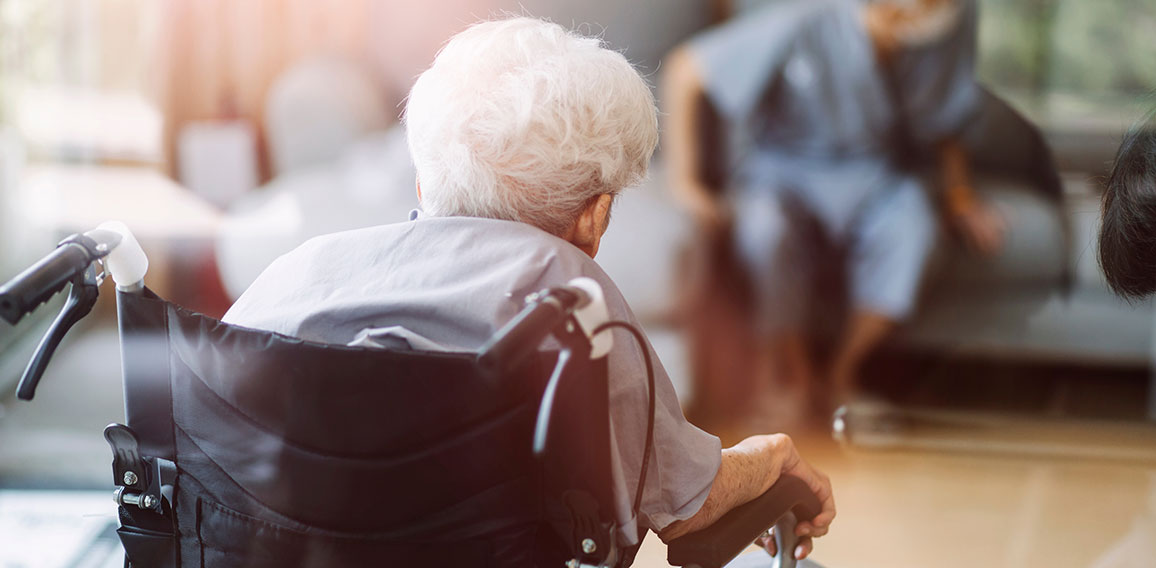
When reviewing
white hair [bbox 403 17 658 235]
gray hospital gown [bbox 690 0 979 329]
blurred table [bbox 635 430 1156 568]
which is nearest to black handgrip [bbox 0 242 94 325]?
white hair [bbox 403 17 658 235]

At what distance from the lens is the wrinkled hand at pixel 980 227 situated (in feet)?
7.70

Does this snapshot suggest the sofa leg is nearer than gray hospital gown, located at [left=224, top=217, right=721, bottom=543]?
No

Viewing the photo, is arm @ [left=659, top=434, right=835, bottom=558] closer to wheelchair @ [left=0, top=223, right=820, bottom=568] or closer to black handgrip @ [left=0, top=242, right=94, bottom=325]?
wheelchair @ [left=0, top=223, right=820, bottom=568]

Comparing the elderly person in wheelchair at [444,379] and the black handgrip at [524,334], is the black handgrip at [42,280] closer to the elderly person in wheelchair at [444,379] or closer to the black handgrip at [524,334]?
the elderly person in wheelchair at [444,379]

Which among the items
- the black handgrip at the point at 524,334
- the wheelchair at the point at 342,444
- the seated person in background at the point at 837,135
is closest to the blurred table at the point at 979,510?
the seated person in background at the point at 837,135

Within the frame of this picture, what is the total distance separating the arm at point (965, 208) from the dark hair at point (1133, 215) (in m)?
1.37

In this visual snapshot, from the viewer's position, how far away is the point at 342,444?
0.76 metres

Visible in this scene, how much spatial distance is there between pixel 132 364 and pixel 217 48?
5.64 ft

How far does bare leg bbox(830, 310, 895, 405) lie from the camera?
2.40m

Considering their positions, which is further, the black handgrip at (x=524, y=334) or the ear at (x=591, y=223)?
the ear at (x=591, y=223)

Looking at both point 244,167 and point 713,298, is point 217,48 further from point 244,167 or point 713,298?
point 713,298

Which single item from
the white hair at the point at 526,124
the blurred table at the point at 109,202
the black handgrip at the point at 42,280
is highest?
the white hair at the point at 526,124

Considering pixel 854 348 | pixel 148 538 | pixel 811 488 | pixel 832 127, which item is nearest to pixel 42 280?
pixel 148 538

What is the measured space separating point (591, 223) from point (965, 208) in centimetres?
169
